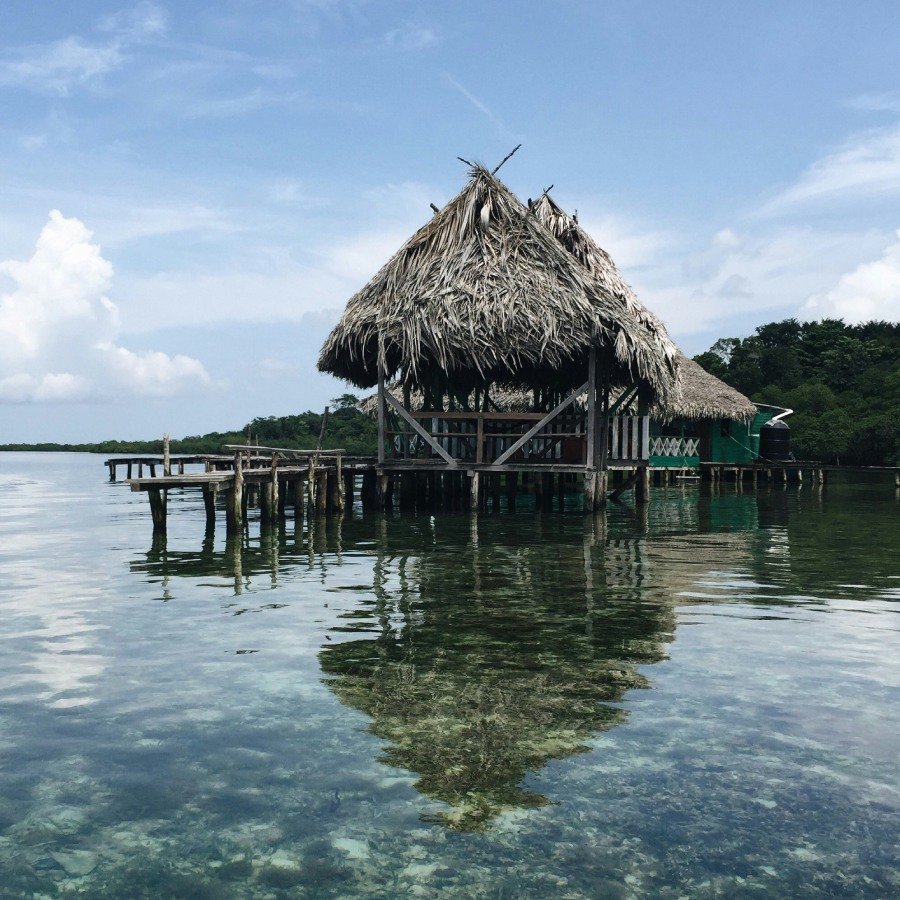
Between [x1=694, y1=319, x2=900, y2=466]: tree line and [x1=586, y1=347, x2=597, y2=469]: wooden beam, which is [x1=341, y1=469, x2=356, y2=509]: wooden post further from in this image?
[x1=694, y1=319, x2=900, y2=466]: tree line

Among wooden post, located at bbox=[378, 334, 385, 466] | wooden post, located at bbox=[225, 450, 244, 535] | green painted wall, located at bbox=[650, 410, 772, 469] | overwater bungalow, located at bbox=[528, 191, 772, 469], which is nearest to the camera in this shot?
wooden post, located at bbox=[225, 450, 244, 535]

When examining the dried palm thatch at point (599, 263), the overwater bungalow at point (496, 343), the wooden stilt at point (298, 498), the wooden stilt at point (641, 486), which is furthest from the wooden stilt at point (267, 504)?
the wooden stilt at point (641, 486)

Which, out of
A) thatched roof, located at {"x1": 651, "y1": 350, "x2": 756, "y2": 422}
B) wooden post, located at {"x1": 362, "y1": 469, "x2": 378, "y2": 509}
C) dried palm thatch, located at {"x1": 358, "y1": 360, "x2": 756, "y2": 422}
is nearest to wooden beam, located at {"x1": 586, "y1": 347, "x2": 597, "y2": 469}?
wooden post, located at {"x1": 362, "y1": 469, "x2": 378, "y2": 509}

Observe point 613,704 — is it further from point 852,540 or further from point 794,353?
point 794,353

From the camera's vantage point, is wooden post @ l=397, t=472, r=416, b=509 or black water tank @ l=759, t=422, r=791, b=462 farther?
black water tank @ l=759, t=422, r=791, b=462

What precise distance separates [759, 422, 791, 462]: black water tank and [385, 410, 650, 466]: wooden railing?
17.2 metres

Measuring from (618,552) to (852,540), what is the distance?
4.56 metres

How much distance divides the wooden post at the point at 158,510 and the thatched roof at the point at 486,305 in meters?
5.28

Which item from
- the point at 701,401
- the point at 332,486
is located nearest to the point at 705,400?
the point at 701,401

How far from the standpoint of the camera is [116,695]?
584cm

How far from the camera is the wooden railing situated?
755 inches

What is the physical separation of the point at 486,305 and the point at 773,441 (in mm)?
23491

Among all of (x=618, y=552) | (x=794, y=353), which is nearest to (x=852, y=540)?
(x=618, y=552)

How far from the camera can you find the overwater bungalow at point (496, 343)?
17.7 meters
